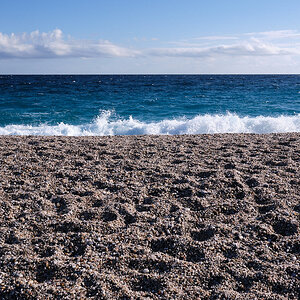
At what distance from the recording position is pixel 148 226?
11.1 feet

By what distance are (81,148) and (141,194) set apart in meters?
2.55

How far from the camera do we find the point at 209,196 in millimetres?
4090

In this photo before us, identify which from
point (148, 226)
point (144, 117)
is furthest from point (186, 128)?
point (148, 226)

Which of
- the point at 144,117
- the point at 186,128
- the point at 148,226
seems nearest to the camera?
the point at 148,226

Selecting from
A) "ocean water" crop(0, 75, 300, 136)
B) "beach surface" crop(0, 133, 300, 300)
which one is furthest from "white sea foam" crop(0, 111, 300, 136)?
"beach surface" crop(0, 133, 300, 300)

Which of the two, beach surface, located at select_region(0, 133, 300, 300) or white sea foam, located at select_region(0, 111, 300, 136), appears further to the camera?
white sea foam, located at select_region(0, 111, 300, 136)

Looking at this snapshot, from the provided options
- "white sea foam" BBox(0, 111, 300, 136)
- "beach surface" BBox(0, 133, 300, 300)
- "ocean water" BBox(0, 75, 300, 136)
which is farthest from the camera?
"ocean water" BBox(0, 75, 300, 136)

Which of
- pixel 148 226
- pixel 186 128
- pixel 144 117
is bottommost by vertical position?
pixel 148 226

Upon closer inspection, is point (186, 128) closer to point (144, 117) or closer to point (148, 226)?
point (144, 117)

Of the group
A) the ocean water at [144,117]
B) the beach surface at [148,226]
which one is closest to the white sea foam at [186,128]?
the ocean water at [144,117]

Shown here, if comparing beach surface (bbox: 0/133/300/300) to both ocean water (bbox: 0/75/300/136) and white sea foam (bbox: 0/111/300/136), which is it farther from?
ocean water (bbox: 0/75/300/136)

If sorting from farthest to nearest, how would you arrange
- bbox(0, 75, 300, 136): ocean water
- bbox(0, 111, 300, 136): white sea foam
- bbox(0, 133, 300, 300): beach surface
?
bbox(0, 75, 300, 136): ocean water
bbox(0, 111, 300, 136): white sea foam
bbox(0, 133, 300, 300): beach surface

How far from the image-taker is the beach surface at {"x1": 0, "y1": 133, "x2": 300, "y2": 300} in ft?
8.46

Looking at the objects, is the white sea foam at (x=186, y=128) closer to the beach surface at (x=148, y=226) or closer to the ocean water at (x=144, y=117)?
the ocean water at (x=144, y=117)
